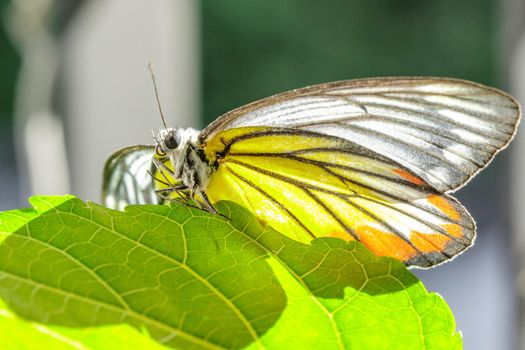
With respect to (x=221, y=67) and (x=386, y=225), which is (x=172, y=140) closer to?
(x=386, y=225)

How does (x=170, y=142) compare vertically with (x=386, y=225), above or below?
above

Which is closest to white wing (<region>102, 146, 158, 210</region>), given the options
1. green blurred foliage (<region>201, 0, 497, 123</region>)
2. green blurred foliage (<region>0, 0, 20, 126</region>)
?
green blurred foliage (<region>201, 0, 497, 123</region>)

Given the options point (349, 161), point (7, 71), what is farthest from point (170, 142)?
point (7, 71)

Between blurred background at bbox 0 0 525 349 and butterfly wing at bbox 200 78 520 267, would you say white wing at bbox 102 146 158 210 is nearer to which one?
butterfly wing at bbox 200 78 520 267

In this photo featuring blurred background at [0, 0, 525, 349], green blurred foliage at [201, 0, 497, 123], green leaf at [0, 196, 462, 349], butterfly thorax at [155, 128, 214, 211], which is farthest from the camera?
green blurred foliage at [201, 0, 497, 123]

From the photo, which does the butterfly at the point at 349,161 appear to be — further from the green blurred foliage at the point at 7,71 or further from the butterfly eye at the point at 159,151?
the green blurred foliage at the point at 7,71
